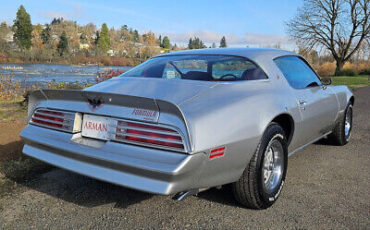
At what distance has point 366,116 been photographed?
24.5 ft

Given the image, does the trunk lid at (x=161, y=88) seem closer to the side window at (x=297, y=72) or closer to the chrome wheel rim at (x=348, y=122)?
the side window at (x=297, y=72)

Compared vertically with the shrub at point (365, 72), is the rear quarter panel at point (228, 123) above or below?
below

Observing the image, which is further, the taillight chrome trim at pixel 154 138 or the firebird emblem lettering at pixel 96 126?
the firebird emblem lettering at pixel 96 126

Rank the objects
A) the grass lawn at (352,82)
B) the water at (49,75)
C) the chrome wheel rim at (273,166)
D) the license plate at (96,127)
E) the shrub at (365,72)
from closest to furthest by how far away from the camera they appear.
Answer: the license plate at (96,127)
the chrome wheel rim at (273,166)
the water at (49,75)
the grass lawn at (352,82)
the shrub at (365,72)

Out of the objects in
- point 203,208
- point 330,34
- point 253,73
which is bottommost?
point 203,208

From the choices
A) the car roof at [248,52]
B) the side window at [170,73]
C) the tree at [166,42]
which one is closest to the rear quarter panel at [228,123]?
the car roof at [248,52]

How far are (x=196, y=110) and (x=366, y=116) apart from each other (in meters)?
6.93

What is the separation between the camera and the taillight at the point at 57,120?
92.0 inches

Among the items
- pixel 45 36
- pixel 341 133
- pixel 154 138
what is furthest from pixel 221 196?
pixel 45 36

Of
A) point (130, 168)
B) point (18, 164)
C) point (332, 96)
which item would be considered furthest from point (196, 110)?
point (332, 96)

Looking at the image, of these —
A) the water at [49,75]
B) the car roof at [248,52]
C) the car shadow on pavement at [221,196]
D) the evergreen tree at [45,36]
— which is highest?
the evergreen tree at [45,36]

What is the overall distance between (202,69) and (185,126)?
1143 millimetres

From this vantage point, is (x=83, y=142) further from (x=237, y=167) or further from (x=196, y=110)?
(x=237, y=167)

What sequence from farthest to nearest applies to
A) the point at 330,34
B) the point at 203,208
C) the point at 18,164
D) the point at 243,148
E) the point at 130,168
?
the point at 330,34
the point at 18,164
the point at 203,208
the point at 243,148
the point at 130,168
